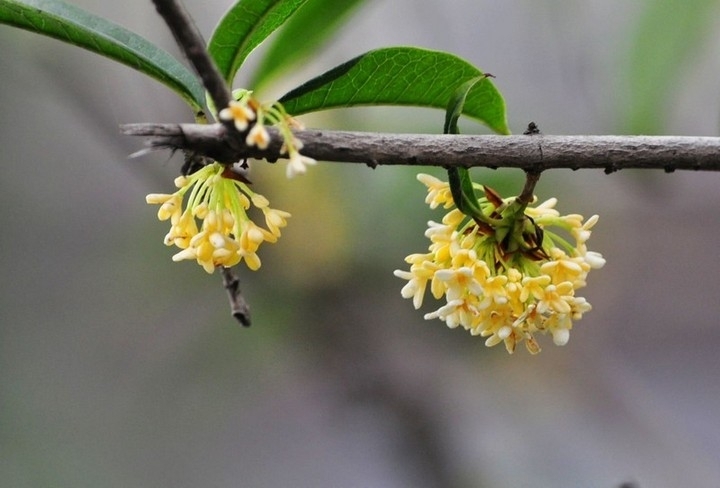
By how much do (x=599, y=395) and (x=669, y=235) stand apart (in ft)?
1.19

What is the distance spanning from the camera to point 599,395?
4.40 ft

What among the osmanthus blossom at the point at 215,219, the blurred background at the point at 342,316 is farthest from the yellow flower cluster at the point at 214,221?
the blurred background at the point at 342,316

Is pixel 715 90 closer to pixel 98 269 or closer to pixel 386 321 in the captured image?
pixel 386 321

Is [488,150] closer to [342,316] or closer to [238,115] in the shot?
[238,115]

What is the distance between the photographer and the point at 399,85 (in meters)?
0.42

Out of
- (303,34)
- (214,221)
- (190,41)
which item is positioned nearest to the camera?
(190,41)

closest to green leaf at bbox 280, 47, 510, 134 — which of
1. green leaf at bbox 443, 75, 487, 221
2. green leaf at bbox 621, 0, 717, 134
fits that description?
green leaf at bbox 443, 75, 487, 221

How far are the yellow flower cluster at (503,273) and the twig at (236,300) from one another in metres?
0.11

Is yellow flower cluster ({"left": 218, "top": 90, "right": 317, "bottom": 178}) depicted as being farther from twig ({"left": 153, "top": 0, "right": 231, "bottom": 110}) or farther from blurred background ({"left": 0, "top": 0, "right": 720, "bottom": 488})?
blurred background ({"left": 0, "top": 0, "right": 720, "bottom": 488})

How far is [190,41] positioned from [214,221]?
13 cm

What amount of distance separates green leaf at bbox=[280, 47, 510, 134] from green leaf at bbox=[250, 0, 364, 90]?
78 mm

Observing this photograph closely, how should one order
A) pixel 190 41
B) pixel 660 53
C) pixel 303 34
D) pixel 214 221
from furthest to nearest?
pixel 660 53 → pixel 303 34 → pixel 214 221 → pixel 190 41

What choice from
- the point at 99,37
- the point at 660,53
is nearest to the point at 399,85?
the point at 99,37

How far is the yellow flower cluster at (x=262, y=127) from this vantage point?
29 cm
